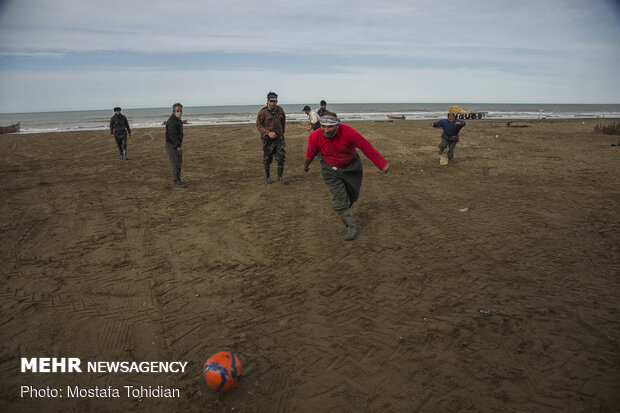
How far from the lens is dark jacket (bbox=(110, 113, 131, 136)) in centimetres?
1185

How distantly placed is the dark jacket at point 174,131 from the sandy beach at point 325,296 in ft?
4.42

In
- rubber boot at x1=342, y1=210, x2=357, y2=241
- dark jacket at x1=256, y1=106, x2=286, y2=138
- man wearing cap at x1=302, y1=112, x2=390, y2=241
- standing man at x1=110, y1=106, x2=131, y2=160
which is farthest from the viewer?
standing man at x1=110, y1=106, x2=131, y2=160

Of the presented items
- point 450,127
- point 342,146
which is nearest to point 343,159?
point 342,146

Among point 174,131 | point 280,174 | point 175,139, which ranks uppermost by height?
point 174,131

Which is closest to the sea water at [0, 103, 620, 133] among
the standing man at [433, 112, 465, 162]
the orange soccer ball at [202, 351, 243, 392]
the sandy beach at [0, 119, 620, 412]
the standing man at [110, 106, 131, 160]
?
the standing man at [110, 106, 131, 160]

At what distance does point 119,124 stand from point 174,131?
5.20 m

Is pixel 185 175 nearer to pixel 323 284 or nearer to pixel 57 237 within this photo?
pixel 57 237

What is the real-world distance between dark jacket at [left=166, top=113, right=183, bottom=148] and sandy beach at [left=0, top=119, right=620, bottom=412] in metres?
1.35

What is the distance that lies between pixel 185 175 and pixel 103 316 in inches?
274

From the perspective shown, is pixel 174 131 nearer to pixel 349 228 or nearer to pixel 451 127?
pixel 349 228

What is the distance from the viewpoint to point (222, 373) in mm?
2588

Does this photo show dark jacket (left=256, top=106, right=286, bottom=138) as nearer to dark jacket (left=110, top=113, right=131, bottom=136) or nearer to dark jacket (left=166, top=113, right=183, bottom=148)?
dark jacket (left=166, top=113, right=183, bottom=148)

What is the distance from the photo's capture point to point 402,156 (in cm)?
1259

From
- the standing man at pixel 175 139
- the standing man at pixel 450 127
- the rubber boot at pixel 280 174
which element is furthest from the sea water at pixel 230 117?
the rubber boot at pixel 280 174
